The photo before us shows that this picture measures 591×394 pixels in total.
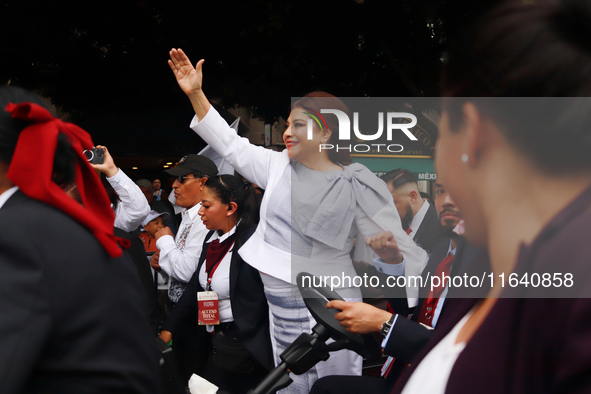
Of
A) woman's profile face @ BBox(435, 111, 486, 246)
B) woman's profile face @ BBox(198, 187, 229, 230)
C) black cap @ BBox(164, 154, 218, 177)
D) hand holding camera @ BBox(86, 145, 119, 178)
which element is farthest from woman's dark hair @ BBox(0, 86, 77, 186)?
black cap @ BBox(164, 154, 218, 177)

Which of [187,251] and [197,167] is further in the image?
[197,167]

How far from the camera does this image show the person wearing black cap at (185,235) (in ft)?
11.4

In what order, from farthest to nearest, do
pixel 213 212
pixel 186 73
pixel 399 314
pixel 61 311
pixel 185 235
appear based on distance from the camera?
pixel 185 235
pixel 213 212
pixel 186 73
pixel 399 314
pixel 61 311

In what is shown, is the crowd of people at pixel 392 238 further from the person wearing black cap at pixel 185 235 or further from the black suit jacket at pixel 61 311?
the person wearing black cap at pixel 185 235

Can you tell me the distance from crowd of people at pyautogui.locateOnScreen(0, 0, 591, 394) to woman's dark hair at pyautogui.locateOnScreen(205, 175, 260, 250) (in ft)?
1.98

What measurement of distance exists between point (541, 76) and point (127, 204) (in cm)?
327

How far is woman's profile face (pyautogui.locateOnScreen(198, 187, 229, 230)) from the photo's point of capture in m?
3.19

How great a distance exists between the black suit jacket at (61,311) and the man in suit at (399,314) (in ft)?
2.02

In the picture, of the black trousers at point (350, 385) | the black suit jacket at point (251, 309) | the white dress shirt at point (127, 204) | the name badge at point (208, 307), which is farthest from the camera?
the white dress shirt at point (127, 204)

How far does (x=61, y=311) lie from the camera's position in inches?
42.1

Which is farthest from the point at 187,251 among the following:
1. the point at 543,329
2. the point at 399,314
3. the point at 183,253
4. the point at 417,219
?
the point at 543,329

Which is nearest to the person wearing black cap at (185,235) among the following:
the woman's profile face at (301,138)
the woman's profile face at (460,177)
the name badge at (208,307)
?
the name badge at (208,307)

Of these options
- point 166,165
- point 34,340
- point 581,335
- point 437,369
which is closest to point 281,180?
point 34,340

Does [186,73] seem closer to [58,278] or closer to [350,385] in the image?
[58,278]
